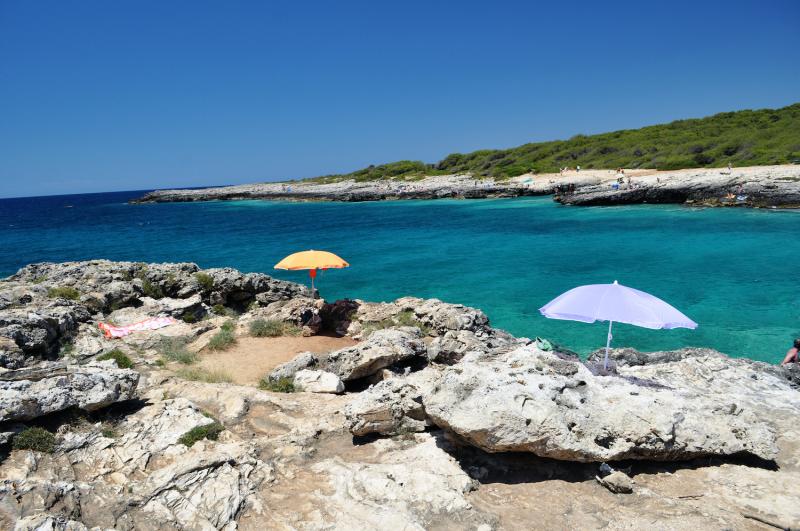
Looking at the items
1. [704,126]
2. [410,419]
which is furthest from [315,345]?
[704,126]

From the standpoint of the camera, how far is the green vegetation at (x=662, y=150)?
5488 cm

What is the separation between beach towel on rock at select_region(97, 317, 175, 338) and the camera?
11.5 meters

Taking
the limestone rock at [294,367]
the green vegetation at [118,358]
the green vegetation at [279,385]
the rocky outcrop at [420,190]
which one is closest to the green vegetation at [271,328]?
the limestone rock at [294,367]

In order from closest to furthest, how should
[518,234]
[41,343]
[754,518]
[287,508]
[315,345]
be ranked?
[754,518] < [287,508] < [41,343] < [315,345] < [518,234]

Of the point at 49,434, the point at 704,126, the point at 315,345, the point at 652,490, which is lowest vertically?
the point at 315,345

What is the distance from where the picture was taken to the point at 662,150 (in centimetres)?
6681

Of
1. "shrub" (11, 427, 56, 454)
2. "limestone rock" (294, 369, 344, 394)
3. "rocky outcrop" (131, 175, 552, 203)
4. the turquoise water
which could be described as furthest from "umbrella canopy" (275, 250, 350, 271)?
"rocky outcrop" (131, 175, 552, 203)

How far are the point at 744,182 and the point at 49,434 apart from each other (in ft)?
171

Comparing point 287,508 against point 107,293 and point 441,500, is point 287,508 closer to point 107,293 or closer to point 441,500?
point 441,500

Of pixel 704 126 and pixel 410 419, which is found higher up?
pixel 704 126

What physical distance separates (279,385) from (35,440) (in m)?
3.91

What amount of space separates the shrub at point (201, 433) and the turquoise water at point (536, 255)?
10807mm

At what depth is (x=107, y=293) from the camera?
1405 centimetres

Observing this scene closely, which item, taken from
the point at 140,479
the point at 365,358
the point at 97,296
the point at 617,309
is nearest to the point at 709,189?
the point at 617,309
